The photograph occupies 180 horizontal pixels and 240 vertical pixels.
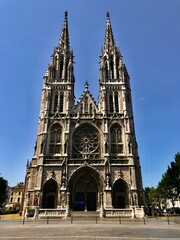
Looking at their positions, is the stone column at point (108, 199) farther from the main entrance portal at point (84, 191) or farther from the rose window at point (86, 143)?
the rose window at point (86, 143)

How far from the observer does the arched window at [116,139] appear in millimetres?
34906

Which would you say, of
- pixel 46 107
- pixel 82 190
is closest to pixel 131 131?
pixel 82 190

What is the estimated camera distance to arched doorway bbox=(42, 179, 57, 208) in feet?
102

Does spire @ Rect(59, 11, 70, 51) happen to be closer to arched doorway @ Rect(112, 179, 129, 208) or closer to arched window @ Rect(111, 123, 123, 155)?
arched window @ Rect(111, 123, 123, 155)

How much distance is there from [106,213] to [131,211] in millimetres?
3408

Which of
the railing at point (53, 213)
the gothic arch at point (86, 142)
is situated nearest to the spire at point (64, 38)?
the gothic arch at point (86, 142)

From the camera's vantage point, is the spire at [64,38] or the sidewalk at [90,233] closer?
the sidewalk at [90,233]

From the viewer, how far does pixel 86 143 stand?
35281 millimetres

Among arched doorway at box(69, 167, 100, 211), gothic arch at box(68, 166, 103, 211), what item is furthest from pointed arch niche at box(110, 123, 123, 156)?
arched doorway at box(69, 167, 100, 211)

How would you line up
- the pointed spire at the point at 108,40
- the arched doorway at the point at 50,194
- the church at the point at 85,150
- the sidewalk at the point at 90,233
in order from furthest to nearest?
the pointed spire at the point at 108,40 → the arched doorway at the point at 50,194 → the church at the point at 85,150 → the sidewalk at the point at 90,233

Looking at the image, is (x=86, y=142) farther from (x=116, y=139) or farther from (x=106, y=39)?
(x=106, y=39)

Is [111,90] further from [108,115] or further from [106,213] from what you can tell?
[106,213]

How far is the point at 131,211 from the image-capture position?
27562 mm

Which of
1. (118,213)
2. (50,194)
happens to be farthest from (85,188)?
(118,213)
